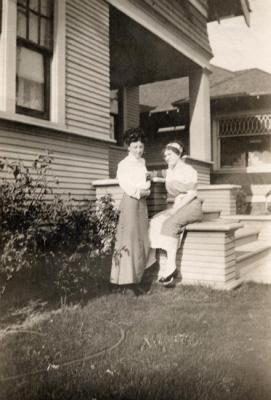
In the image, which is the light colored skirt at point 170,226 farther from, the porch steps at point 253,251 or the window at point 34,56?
the window at point 34,56

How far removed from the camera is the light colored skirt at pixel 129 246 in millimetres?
4957

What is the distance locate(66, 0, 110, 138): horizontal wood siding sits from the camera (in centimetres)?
640

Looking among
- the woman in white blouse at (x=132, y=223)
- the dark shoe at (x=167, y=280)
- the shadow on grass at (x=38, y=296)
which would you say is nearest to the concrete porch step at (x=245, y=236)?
the dark shoe at (x=167, y=280)

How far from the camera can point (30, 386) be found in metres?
2.63

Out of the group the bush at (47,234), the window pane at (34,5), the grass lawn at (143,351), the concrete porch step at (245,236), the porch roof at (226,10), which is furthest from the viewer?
the porch roof at (226,10)

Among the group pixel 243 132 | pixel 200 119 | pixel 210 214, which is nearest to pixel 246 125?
pixel 243 132

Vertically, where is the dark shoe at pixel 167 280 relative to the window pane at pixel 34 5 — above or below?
below

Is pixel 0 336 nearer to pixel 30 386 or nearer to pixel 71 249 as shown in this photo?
pixel 30 386

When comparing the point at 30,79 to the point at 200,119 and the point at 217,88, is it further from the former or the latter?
the point at 217,88

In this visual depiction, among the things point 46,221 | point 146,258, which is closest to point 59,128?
point 46,221

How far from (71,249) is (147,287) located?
1.07 m

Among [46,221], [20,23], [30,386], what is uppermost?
[20,23]

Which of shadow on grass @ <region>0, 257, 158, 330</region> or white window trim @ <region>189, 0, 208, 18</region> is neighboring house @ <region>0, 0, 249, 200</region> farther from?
shadow on grass @ <region>0, 257, 158, 330</region>

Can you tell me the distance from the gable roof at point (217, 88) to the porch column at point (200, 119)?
2.17 m
